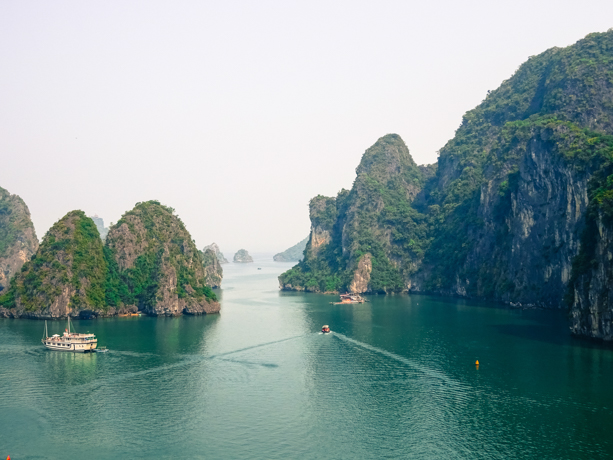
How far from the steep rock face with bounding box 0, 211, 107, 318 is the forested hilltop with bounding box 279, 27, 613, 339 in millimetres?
73608

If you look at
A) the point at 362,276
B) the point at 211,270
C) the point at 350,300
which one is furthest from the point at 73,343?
the point at 211,270

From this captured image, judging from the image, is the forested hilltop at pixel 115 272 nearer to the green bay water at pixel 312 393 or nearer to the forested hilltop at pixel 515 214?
the green bay water at pixel 312 393

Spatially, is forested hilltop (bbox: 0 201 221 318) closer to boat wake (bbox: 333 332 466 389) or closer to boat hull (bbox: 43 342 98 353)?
boat hull (bbox: 43 342 98 353)

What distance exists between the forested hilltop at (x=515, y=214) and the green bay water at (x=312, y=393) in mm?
15195

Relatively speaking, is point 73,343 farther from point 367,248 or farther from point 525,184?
point 367,248

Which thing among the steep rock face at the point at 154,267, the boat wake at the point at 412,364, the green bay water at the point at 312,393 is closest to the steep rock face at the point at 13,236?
the steep rock face at the point at 154,267

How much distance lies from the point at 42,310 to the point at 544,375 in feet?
289

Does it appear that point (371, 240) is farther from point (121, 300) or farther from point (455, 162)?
point (121, 300)

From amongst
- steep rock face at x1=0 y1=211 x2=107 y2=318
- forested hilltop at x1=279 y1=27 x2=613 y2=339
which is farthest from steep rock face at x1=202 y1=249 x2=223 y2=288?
steep rock face at x1=0 y1=211 x2=107 y2=318

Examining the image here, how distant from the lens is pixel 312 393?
206ft

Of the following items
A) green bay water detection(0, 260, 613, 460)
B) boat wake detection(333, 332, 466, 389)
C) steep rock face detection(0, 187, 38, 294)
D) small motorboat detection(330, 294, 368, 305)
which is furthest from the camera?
steep rock face detection(0, 187, 38, 294)

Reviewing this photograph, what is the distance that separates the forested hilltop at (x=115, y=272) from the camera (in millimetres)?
113750

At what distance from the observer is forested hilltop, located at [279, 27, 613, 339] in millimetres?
89562

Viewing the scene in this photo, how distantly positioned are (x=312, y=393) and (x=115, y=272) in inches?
2932
